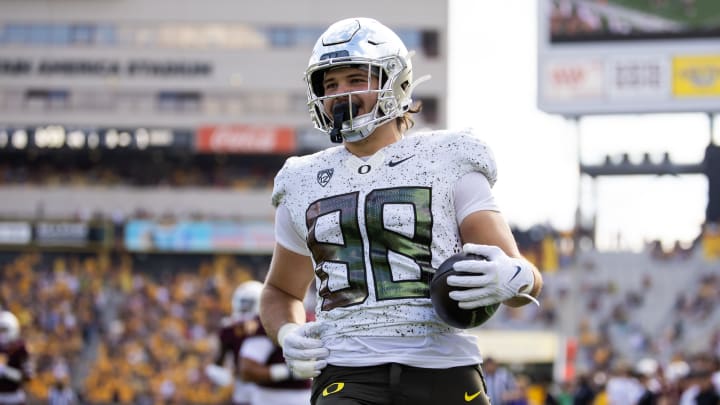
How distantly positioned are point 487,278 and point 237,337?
293 inches

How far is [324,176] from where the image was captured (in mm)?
3859

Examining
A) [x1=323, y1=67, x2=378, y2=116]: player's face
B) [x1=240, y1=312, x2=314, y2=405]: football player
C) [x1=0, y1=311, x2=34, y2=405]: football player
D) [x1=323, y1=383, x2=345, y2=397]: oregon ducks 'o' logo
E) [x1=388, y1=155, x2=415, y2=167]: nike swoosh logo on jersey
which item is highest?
[x1=323, y1=67, x2=378, y2=116]: player's face

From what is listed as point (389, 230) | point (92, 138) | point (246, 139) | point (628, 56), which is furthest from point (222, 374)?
point (92, 138)

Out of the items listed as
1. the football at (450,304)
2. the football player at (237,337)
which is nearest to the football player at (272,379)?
the football player at (237,337)

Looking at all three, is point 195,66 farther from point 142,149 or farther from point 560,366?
point 560,366

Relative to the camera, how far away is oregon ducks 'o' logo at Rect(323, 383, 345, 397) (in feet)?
11.8

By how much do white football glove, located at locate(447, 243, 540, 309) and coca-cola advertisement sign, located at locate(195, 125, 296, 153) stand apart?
36.8 m

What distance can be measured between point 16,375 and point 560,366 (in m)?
13.1

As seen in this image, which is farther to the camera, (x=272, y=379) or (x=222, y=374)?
(x=222, y=374)

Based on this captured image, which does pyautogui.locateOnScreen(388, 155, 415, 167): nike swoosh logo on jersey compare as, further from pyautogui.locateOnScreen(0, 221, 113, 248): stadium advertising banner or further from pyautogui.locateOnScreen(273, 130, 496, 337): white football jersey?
pyautogui.locateOnScreen(0, 221, 113, 248): stadium advertising banner

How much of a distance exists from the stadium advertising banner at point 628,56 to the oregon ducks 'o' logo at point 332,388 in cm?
2123

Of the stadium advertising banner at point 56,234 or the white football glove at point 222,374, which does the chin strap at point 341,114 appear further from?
the stadium advertising banner at point 56,234

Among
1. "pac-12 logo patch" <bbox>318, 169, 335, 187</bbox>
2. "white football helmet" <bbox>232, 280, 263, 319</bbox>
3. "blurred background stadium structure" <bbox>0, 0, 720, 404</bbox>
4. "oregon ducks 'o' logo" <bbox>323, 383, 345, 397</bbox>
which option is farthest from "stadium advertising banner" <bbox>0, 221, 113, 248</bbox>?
"oregon ducks 'o' logo" <bbox>323, 383, 345, 397</bbox>

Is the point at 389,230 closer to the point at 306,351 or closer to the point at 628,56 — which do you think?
the point at 306,351
